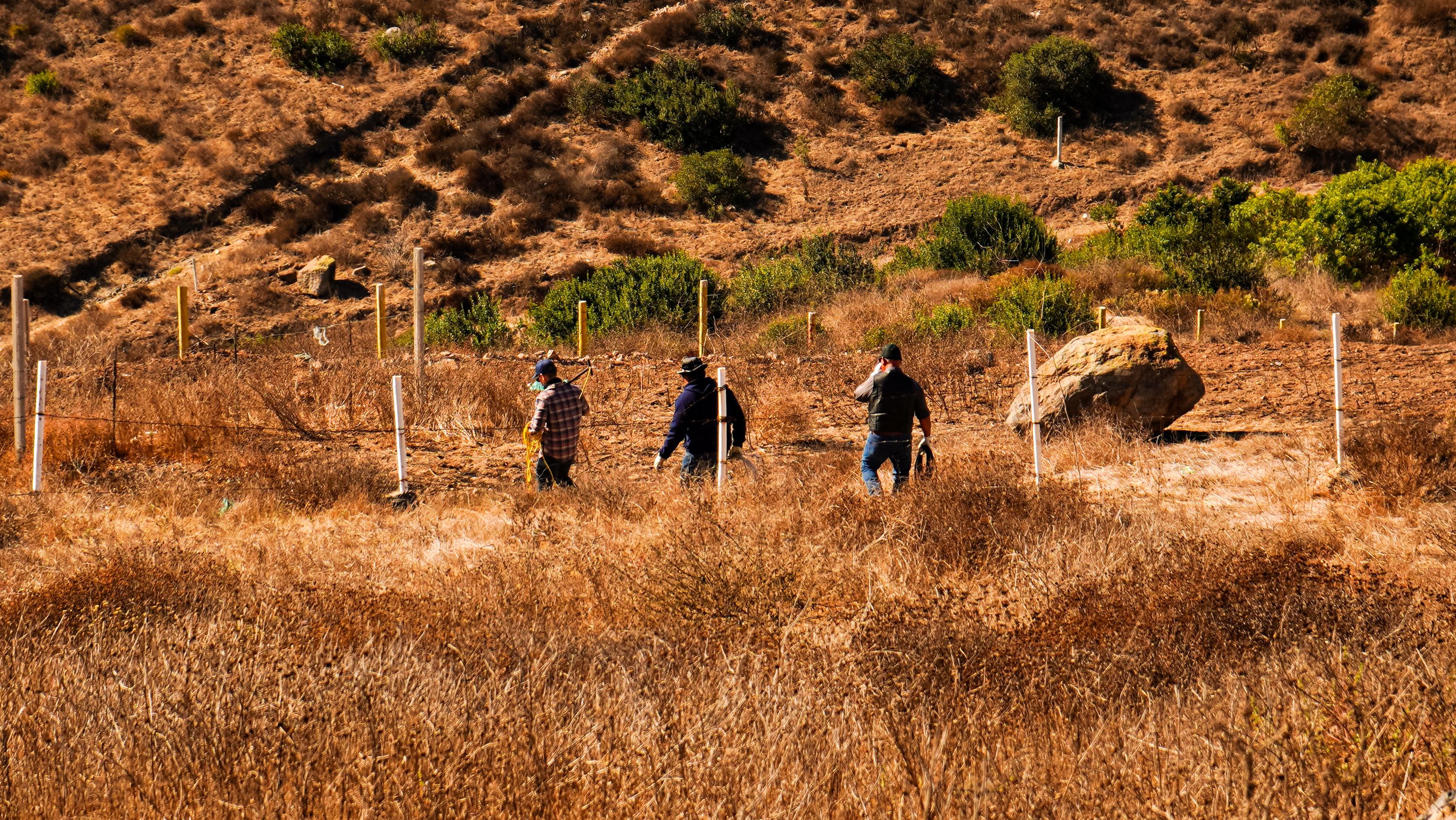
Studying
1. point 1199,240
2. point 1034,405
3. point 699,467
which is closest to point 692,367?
point 699,467

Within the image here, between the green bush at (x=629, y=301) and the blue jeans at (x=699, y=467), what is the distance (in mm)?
9962

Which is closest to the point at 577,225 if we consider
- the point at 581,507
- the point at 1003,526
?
the point at 581,507

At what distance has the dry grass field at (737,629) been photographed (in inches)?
129

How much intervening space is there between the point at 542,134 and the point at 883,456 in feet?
88.3

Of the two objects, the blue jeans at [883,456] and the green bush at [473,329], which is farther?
the green bush at [473,329]

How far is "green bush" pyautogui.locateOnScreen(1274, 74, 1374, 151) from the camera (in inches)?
1142

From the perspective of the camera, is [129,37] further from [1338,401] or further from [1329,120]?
[1338,401]

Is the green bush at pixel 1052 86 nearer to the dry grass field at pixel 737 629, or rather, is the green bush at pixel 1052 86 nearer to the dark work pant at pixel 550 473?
the dry grass field at pixel 737 629

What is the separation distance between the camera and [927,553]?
6496 millimetres

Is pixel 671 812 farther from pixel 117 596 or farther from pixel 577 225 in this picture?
pixel 577 225

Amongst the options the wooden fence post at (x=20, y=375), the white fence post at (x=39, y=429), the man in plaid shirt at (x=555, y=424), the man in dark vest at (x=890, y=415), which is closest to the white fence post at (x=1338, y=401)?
the man in dark vest at (x=890, y=415)

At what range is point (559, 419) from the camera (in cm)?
870

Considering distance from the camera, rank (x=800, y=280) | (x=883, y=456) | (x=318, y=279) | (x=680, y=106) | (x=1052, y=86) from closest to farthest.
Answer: (x=883, y=456) → (x=800, y=280) → (x=318, y=279) → (x=1052, y=86) → (x=680, y=106)

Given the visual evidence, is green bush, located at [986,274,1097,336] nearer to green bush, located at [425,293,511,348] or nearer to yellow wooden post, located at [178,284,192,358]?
green bush, located at [425,293,511,348]
